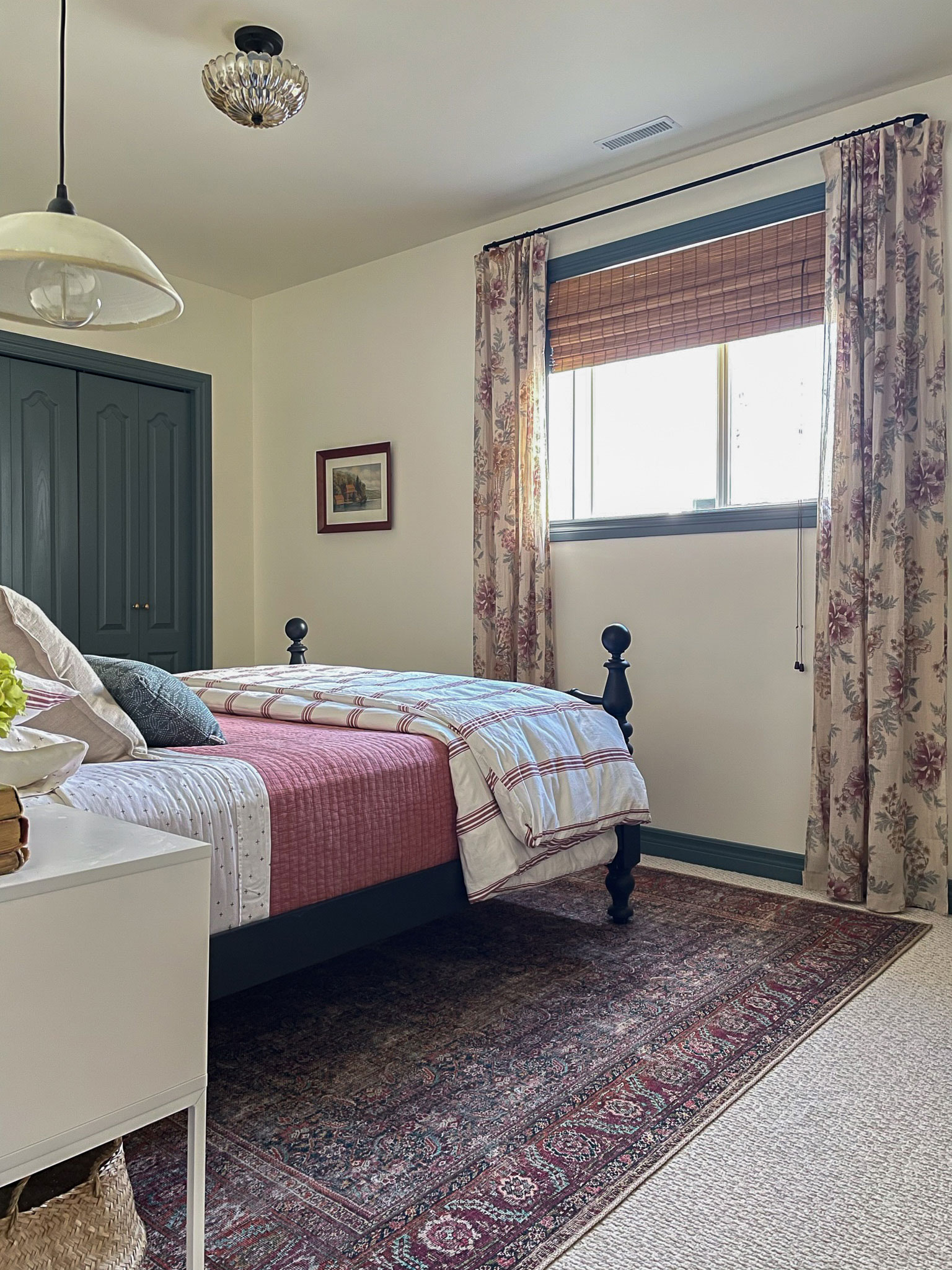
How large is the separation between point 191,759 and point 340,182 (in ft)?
9.48

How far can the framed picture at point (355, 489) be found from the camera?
483 cm

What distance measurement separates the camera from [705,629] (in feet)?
12.2

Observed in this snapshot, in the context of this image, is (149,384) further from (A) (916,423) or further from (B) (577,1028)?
(B) (577,1028)

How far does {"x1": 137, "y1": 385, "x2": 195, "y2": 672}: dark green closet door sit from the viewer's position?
5004 millimetres

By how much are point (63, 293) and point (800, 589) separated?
8.38 feet

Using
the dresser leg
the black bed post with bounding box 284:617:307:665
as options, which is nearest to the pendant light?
the dresser leg

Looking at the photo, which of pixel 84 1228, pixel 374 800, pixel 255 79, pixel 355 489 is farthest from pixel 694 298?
pixel 84 1228

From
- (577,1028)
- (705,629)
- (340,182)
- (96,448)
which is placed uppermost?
(340,182)

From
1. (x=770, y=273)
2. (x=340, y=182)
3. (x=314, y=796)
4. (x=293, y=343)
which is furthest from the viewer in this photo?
(x=293, y=343)

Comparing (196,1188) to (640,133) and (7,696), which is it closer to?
(7,696)

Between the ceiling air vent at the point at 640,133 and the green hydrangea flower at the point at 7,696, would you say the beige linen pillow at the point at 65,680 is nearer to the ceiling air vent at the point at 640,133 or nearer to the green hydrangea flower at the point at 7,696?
the green hydrangea flower at the point at 7,696

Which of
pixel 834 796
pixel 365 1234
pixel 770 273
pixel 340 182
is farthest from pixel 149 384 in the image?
pixel 365 1234

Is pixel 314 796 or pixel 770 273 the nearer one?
pixel 314 796

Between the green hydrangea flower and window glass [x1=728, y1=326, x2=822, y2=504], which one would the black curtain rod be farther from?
the green hydrangea flower
